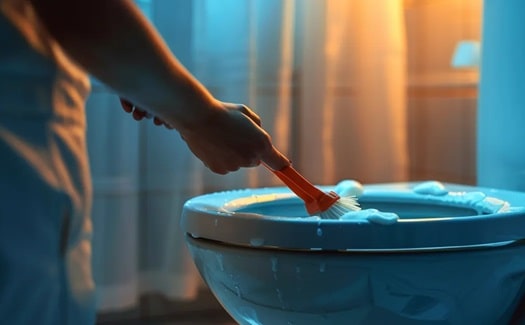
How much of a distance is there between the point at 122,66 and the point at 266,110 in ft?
2.48

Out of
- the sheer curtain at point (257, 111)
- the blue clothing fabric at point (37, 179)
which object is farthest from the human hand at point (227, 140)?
the sheer curtain at point (257, 111)

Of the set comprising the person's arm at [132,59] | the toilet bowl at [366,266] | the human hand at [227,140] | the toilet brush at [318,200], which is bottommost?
the toilet bowl at [366,266]

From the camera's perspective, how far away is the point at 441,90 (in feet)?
4.37

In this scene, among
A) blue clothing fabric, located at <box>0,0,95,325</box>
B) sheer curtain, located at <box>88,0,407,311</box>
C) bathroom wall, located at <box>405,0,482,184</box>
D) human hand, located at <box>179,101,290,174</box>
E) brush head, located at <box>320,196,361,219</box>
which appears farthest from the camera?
bathroom wall, located at <box>405,0,482,184</box>

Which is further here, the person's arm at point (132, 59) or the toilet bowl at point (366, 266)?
the toilet bowl at point (366, 266)

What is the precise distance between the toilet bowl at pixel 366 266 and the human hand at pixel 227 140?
75 millimetres

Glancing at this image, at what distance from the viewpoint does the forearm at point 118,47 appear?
420 millimetres

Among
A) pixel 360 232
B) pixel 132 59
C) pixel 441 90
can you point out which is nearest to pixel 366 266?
pixel 360 232

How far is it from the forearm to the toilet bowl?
20cm

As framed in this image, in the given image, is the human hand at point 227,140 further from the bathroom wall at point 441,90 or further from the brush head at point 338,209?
the bathroom wall at point 441,90

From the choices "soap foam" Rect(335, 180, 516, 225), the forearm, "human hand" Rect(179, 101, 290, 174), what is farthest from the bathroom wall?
the forearm

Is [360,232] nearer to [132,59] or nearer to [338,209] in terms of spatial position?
[338,209]

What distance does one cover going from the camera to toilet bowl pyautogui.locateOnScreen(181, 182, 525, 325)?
0.60 metres

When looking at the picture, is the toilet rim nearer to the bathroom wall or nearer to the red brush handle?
the red brush handle
